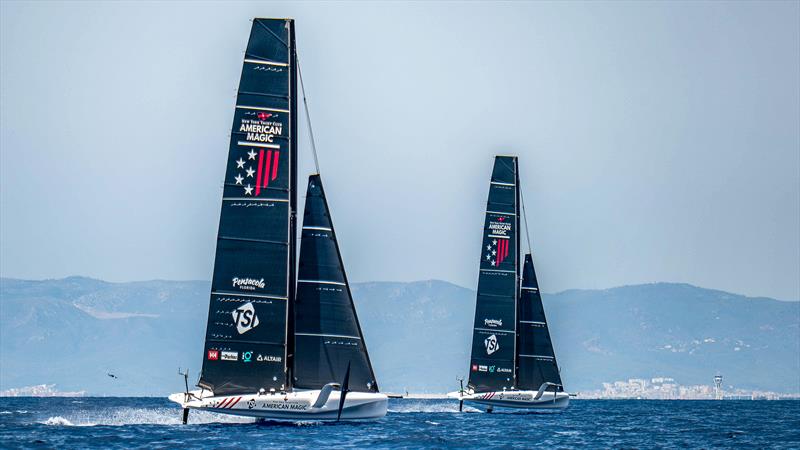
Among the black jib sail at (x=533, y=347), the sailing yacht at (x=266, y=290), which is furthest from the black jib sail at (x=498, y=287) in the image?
the sailing yacht at (x=266, y=290)

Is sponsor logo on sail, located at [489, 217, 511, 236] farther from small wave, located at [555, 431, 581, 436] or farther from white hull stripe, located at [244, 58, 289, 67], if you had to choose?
white hull stripe, located at [244, 58, 289, 67]

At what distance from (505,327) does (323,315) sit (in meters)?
34.5

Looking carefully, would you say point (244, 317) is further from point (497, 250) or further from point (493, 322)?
point (493, 322)

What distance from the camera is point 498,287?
93188 mm

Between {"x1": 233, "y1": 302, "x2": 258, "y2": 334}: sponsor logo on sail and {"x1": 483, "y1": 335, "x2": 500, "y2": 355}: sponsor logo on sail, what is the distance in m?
36.3

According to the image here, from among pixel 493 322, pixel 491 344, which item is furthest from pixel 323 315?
pixel 491 344

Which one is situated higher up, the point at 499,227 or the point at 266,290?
the point at 499,227

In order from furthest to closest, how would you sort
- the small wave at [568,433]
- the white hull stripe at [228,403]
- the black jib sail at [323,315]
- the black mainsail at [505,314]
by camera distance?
the black mainsail at [505,314] → the small wave at [568,433] → the black jib sail at [323,315] → the white hull stripe at [228,403]

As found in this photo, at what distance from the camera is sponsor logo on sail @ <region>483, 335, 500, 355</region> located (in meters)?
93.9

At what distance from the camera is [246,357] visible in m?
60.0

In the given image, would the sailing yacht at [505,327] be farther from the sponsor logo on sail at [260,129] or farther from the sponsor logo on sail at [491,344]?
the sponsor logo on sail at [260,129]

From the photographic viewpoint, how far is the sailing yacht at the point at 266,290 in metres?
59.8

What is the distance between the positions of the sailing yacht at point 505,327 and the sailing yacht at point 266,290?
32.5m

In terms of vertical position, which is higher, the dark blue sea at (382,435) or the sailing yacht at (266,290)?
the sailing yacht at (266,290)
